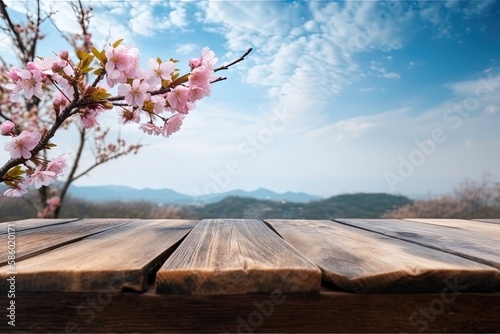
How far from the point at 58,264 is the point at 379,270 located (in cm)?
59

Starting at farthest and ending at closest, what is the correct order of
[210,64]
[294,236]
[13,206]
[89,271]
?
[13,206], [210,64], [294,236], [89,271]

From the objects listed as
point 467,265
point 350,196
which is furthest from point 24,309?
point 350,196

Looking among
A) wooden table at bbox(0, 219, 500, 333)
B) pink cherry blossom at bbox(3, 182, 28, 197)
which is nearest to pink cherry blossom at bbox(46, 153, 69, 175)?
pink cherry blossom at bbox(3, 182, 28, 197)

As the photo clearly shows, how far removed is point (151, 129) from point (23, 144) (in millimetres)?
490

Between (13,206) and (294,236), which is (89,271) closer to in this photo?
(294,236)

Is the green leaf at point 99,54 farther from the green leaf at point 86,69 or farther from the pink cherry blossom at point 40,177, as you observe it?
the pink cherry blossom at point 40,177

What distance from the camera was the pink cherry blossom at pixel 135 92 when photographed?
1.30 metres

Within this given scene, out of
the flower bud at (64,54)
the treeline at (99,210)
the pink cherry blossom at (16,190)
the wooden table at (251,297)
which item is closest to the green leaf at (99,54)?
the flower bud at (64,54)

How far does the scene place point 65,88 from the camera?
51.0 inches

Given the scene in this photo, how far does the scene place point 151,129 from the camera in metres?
1.52

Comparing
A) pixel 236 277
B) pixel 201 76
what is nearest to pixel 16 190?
pixel 201 76

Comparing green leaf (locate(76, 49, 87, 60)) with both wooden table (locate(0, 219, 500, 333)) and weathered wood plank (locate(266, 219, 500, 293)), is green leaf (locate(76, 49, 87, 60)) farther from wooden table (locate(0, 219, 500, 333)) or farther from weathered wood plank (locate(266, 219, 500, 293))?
weathered wood plank (locate(266, 219, 500, 293))

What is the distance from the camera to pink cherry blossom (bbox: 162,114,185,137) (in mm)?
1495

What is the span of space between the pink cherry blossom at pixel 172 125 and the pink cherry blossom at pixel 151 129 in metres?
0.03
